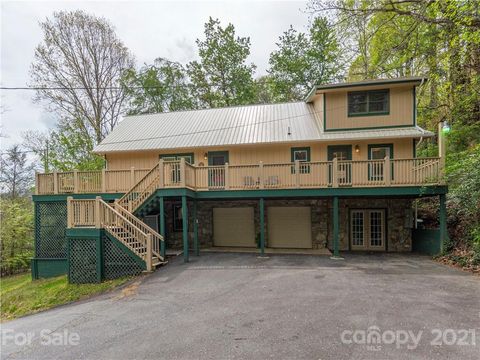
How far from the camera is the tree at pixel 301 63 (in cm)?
2161

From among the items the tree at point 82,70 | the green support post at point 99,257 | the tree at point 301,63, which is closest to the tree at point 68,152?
the tree at point 82,70

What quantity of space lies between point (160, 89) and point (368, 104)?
19.2 m

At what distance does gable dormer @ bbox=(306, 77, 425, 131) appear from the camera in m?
11.4

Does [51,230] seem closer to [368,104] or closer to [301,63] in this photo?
[368,104]

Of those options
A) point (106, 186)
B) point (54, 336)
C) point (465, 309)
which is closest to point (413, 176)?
point (465, 309)

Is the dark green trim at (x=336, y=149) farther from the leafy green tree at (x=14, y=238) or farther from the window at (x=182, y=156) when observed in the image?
the leafy green tree at (x=14, y=238)

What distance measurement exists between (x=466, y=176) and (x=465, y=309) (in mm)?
5444

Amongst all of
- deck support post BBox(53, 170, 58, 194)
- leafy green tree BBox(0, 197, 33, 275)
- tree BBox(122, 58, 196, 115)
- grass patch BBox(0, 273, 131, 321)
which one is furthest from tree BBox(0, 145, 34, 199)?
grass patch BBox(0, 273, 131, 321)

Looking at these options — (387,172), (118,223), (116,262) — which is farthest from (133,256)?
(387,172)

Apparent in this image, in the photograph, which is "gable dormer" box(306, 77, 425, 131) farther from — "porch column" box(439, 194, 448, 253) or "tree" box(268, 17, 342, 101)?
"tree" box(268, 17, 342, 101)

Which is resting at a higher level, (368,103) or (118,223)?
(368,103)

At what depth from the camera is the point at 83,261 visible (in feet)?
29.3

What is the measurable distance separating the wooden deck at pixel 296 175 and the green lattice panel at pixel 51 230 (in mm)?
2637

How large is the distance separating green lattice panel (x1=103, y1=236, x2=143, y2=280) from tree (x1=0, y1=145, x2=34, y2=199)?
74.0 feet
